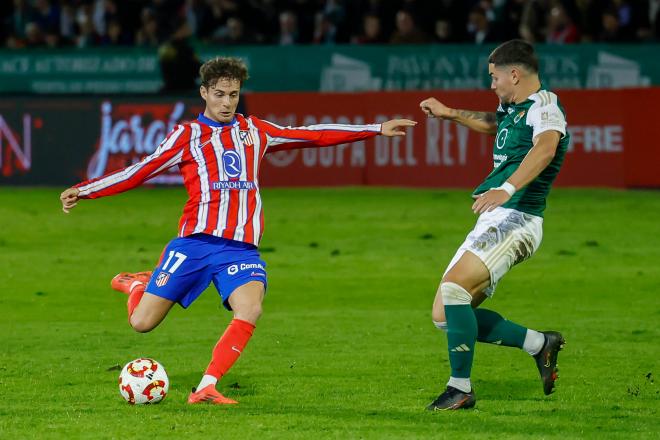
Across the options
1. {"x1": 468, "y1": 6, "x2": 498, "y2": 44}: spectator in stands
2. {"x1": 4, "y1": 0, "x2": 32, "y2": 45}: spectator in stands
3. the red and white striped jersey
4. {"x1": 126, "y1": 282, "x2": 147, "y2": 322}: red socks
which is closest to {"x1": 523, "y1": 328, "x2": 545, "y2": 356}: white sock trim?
the red and white striped jersey

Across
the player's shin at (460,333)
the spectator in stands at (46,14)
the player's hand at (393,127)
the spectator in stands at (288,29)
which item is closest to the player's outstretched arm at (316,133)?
the player's hand at (393,127)

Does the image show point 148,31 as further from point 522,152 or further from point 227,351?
point 522,152

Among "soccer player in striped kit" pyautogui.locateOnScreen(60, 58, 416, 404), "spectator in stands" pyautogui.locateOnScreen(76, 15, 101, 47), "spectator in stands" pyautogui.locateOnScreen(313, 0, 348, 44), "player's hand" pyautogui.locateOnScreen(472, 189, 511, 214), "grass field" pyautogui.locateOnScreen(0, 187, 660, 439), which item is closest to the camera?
"player's hand" pyautogui.locateOnScreen(472, 189, 511, 214)

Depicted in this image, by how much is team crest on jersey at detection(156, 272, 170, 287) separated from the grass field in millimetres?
629

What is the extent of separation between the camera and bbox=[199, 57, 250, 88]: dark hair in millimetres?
7691

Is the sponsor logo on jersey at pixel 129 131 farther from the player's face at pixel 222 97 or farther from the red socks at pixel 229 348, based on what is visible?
the red socks at pixel 229 348

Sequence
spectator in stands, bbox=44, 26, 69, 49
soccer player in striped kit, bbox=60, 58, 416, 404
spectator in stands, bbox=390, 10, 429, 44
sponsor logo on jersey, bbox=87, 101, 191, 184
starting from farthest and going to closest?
spectator in stands, bbox=44, 26, 69, 49 → spectator in stands, bbox=390, 10, 429, 44 → sponsor logo on jersey, bbox=87, 101, 191, 184 → soccer player in striped kit, bbox=60, 58, 416, 404

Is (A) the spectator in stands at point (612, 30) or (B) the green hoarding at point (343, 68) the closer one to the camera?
(B) the green hoarding at point (343, 68)

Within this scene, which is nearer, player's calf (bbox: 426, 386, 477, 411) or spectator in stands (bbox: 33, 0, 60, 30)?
player's calf (bbox: 426, 386, 477, 411)

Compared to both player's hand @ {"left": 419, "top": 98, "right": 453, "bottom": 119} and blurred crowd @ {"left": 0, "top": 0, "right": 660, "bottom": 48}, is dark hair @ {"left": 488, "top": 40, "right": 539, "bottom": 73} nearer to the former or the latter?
player's hand @ {"left": 419, "top": 98, "right": 453, "bottom": 119}

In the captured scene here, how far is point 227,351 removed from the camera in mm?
7426

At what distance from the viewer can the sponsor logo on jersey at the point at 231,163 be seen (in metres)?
7.78

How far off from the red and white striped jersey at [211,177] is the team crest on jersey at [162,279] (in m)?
0.25

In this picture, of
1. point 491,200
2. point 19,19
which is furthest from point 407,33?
point 491,200
